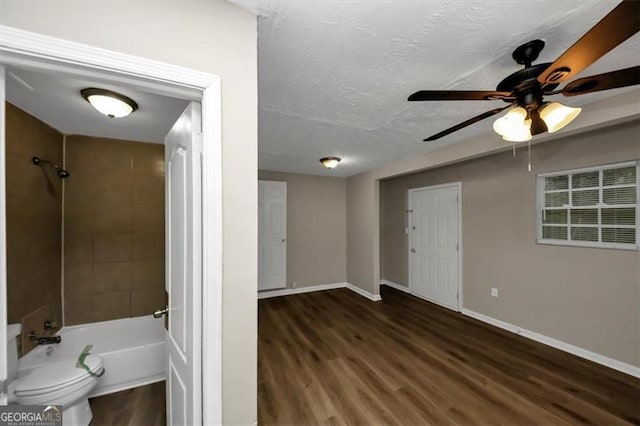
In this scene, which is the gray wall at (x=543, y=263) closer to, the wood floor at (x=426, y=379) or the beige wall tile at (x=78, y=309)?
the wood floor at (x=426, y=379)

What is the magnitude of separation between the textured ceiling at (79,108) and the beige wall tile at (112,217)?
743 millimetres

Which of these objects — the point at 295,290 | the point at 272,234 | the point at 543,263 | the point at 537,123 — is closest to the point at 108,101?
the point at 537,123

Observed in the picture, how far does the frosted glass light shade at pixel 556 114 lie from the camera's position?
3.90ft

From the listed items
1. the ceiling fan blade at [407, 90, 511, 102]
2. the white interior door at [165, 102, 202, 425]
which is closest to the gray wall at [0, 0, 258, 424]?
the white interior door at [165, 102, 202, 425]

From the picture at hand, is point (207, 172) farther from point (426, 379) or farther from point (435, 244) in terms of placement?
point (435, 244)

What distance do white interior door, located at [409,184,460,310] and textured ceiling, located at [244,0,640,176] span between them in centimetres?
180

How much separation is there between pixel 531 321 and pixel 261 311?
11.3 ft

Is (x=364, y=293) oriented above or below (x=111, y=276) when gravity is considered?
below

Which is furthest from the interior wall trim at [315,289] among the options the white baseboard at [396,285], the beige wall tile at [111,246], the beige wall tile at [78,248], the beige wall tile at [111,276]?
the beige wall tile at [78,248]

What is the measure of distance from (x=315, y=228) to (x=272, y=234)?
0.90 metres

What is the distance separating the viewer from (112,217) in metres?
2.54

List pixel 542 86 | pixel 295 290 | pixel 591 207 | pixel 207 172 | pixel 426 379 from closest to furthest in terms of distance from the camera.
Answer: pixel 207 172 → pixel 542 86 → pixel 426 379 → pixel 591 207 → pixel 295 290

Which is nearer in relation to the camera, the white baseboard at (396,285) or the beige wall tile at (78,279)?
the beige wall tile at (78,279)

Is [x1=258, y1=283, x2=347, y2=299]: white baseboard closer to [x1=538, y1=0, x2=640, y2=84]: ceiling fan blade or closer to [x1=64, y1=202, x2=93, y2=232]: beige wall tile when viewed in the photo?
[x1=64, y1=202, x2=93, y2=232]: beige wall tile
